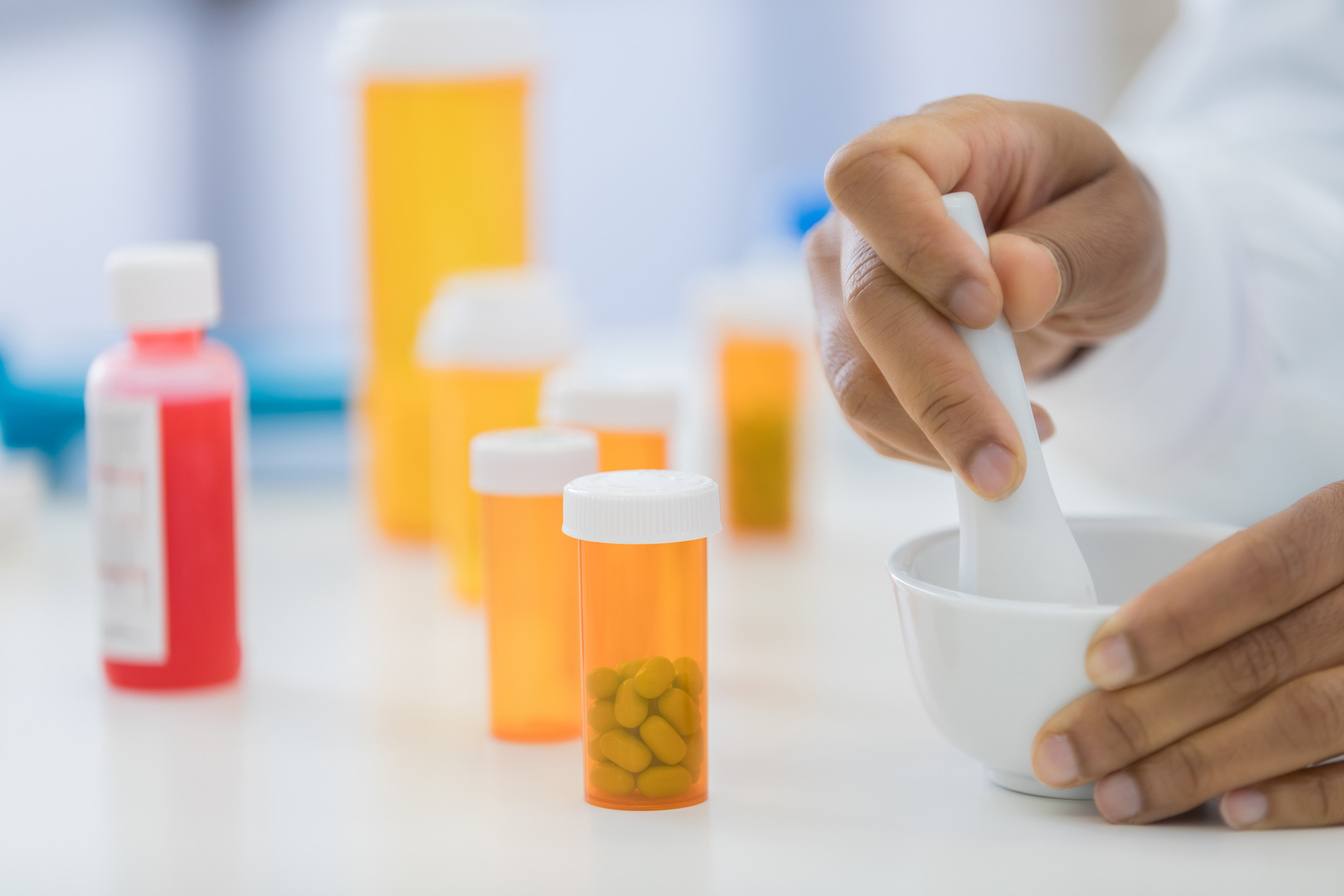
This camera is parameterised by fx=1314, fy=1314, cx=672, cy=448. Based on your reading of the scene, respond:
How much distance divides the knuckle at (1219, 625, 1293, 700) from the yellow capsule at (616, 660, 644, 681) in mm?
233

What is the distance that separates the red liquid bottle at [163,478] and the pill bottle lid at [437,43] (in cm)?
37

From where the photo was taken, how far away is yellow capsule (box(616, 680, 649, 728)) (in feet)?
1.78

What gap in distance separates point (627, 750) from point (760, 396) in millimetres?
559

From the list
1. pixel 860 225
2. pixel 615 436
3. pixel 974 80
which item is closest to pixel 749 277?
pixel 615 436

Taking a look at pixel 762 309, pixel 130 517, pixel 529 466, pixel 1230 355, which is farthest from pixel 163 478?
pixel 1230 355

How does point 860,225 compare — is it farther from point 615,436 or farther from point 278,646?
point 278,646

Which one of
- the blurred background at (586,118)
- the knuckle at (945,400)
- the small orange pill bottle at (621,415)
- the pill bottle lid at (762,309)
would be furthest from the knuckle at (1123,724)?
the blurred background at (586,118)

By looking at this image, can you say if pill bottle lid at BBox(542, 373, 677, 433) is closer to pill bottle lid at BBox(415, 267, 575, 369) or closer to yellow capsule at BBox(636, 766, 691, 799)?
pill bottle lid at BBox(415, 267, 575, 369)

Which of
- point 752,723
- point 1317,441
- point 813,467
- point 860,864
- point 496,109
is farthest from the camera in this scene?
point 813,467

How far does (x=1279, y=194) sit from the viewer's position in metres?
0.87

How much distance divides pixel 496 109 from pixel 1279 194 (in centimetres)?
59

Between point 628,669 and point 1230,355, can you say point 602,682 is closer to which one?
point 628,669

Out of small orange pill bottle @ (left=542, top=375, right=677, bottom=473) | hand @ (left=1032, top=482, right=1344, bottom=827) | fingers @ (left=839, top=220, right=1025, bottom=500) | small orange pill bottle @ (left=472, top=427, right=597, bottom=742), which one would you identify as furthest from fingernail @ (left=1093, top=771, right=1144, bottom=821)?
small orange pill bottle @ (left=542, top=375, right=677, bottom=473)

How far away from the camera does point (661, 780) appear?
1.84ft
